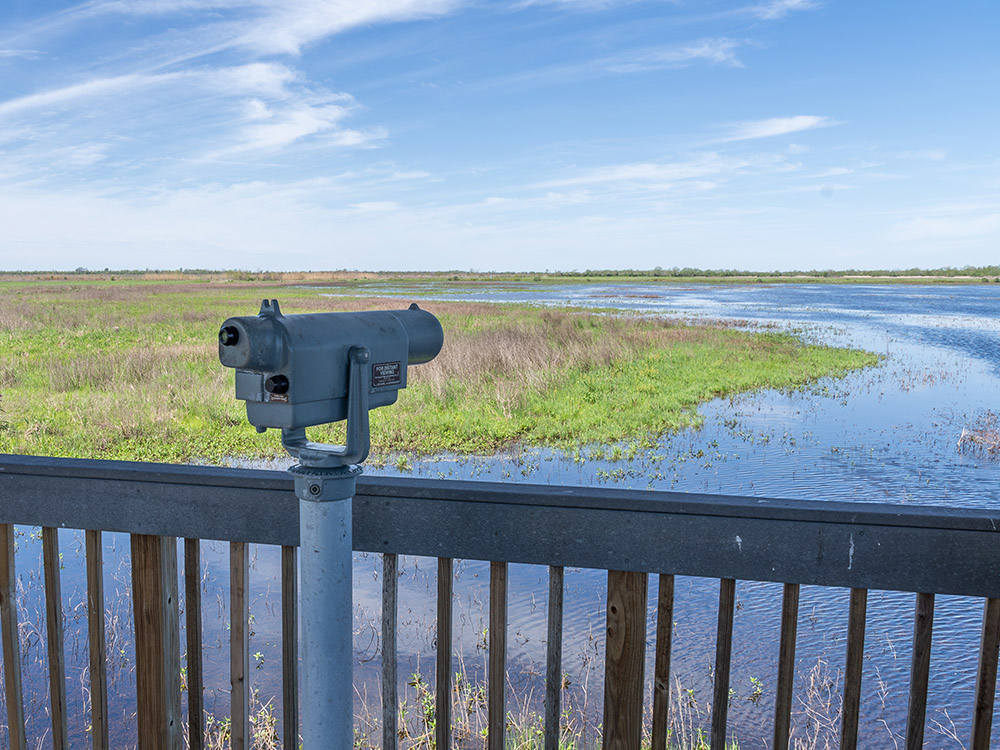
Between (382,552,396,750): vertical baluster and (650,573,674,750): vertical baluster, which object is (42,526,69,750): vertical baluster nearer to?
(382,552,396,750): vertical baluster

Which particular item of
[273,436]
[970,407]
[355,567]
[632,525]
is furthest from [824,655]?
[970,407]

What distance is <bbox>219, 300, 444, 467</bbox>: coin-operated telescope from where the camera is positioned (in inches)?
44.7

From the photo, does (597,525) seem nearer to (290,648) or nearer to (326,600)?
(326,600)

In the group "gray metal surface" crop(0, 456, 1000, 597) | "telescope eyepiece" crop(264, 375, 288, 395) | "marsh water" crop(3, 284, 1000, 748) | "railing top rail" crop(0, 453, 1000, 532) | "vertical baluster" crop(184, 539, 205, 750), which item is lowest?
"marsh water" crop(3, 284, 1000, 748)

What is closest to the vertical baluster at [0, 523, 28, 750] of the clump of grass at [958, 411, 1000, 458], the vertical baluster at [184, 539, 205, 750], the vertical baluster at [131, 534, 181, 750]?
the vertical baluster at [131, 534, 181, 750]

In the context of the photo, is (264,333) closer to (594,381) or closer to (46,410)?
(46,410)

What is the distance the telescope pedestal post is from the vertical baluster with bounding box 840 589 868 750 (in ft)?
3.08

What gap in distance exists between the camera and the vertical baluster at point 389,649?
1.65 metres

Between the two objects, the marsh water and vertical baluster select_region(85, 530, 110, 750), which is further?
the marsh water

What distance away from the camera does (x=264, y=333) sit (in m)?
1.13

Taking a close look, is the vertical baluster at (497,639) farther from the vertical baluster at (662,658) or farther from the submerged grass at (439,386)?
the submerged grass at (439,386)

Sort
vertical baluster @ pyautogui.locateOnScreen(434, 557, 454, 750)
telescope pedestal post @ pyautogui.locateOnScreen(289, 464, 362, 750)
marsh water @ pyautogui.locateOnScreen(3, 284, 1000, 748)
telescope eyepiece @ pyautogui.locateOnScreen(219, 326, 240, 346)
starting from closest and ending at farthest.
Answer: telescope eyepiece @ pyautogui.locateOnScreen(219, 326, 240, 346), telescope pedestal post @ pyautogui.locateOnScreen(289, 464, 362, 750), vertical baluster @ pyautogui.locateOnScreen(434, 557, 454, 750), marsh water @ pyautogui.locateOnScreen(3, 284, 1000, 748)

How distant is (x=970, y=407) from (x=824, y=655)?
Answer: 420 inches

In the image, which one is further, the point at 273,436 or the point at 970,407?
the point at 970,407
